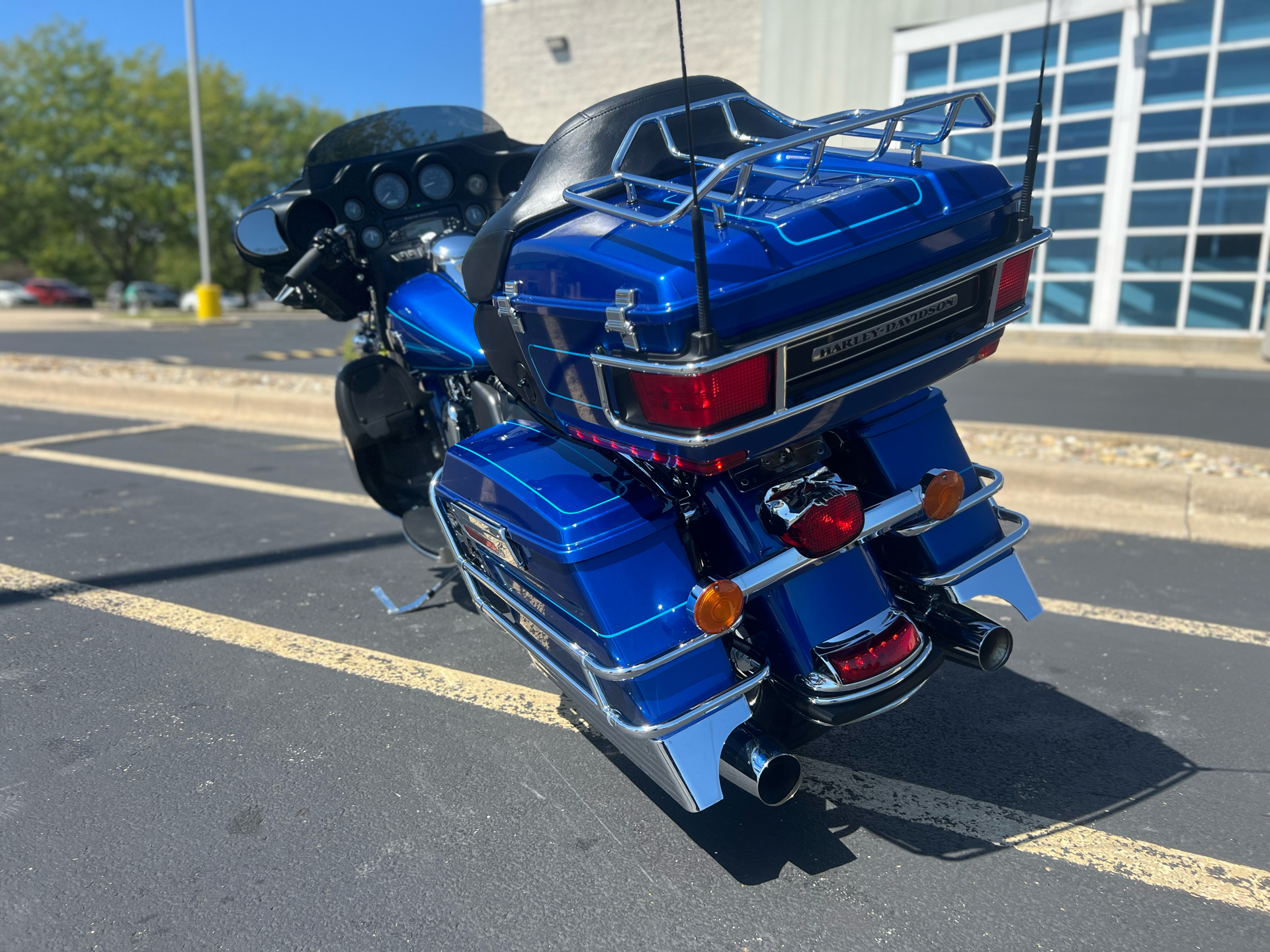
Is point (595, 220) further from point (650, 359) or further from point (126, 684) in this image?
point (126, 684)

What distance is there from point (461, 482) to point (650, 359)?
35.4 inches

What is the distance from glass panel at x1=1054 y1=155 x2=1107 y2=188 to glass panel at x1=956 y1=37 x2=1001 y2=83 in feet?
5.42

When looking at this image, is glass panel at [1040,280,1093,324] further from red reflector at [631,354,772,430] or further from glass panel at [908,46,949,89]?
red reflector at [631,354,772,430]

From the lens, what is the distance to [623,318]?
6.03 ft

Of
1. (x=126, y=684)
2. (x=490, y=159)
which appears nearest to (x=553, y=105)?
(x=490, y=159)

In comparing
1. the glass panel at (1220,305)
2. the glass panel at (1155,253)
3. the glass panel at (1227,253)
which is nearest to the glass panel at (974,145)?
the glass panel at (1155,253)

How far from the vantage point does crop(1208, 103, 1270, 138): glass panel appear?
37.6 ft

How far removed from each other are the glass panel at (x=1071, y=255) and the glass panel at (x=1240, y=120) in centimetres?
192

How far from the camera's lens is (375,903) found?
6.73ft

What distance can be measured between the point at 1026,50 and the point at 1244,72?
2657 mm

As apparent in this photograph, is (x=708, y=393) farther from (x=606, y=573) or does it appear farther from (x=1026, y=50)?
(x=1026, y=50)

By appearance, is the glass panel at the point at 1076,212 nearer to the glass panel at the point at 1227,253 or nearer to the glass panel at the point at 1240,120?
the glass panel at the point at 1227,253

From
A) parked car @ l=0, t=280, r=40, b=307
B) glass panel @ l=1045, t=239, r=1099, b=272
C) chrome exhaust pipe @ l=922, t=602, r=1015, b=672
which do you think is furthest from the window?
parked car @ l=0, t=280, r=40, b=307

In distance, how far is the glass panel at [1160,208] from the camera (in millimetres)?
12219
